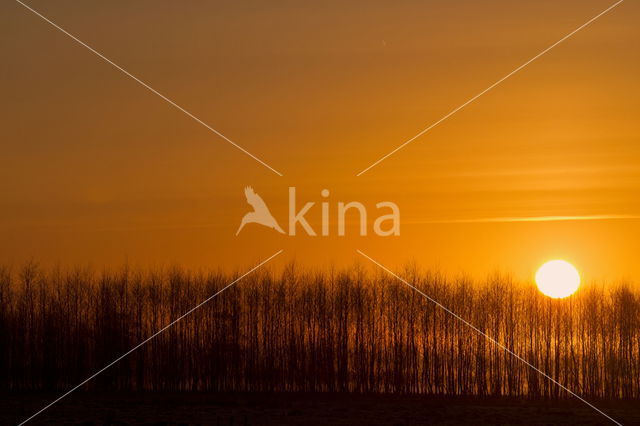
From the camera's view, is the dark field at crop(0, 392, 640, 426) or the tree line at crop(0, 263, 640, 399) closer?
the dark field at crop(0, 392, 640, 426)

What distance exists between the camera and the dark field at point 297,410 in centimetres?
3691

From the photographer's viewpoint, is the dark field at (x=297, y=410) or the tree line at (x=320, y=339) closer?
the dark field at (x=297, y=410)

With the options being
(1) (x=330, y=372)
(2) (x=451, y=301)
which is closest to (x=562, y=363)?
(2) (x=451, y=301)

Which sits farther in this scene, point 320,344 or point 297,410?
point 320,344

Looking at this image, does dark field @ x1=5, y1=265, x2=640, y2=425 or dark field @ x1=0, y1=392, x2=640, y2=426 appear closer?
dark field @ x1=0, y1=392, x2=640, y2=426

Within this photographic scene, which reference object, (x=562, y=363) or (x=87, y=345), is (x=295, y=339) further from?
(x=562, y=363)

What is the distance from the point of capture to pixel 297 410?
41469 millimetres

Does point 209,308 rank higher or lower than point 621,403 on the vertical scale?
higher

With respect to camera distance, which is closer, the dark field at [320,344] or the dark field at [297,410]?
the dark field at [297,410]

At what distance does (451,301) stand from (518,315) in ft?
14.9

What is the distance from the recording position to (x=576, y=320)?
5844cm

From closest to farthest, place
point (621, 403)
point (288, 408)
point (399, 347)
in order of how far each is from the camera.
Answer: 1. point (288, 408)
2. point (621, 403)
3. point (399, 347)

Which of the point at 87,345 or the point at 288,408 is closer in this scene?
the point at 288,408

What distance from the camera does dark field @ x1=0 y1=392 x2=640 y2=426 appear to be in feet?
121
